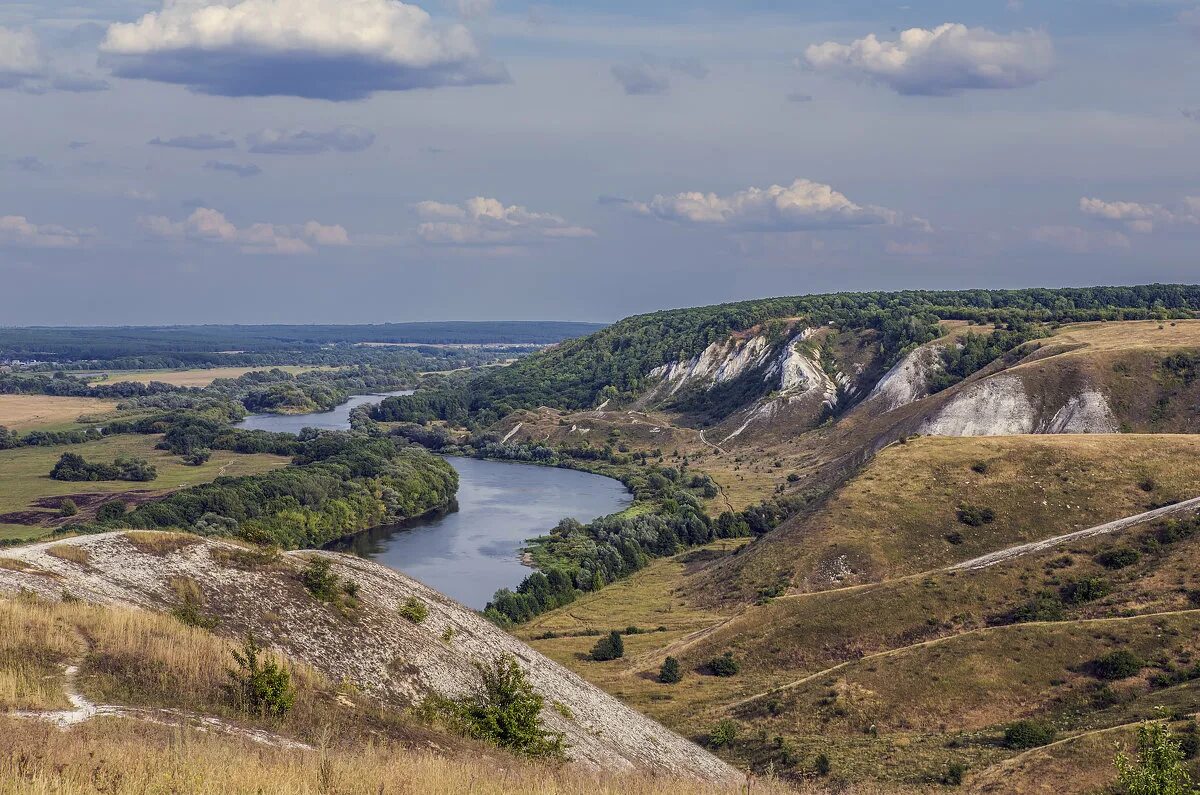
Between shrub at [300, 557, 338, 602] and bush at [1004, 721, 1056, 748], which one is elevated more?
shrub at [300, 557, 338, 602]

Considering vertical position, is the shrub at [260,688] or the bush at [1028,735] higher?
the shrub at [260,688]

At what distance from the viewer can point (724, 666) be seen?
60.9 meters

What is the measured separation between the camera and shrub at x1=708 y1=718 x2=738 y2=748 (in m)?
46.9

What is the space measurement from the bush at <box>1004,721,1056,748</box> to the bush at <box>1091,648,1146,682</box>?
667cm

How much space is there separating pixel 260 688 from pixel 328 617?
7.04 metres

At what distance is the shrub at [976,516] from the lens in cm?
8106

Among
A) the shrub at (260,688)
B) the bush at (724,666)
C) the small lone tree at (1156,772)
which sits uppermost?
the shrub at (260,688)

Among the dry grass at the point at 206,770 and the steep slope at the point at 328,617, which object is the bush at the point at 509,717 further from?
the dry grass at the point at 206,770

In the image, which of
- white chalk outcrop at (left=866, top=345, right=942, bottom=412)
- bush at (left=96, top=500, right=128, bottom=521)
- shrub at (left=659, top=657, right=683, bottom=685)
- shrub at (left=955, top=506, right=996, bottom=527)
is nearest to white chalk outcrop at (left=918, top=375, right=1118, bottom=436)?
white chalk outcrop at (left=866, top=345, right=942, bottom=412)

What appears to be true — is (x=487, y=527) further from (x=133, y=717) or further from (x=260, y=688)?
(x=133, y=717)

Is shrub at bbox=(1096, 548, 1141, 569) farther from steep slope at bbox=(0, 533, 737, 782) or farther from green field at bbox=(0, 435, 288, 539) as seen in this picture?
green field at bbox=(0, 435, 288, 539)

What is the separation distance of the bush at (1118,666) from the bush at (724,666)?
18506 mm

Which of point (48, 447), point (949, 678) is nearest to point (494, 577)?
point (949, 678)

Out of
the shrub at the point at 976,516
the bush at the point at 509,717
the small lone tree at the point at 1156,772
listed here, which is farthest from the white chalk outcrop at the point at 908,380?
the bush at the point at 509,717
